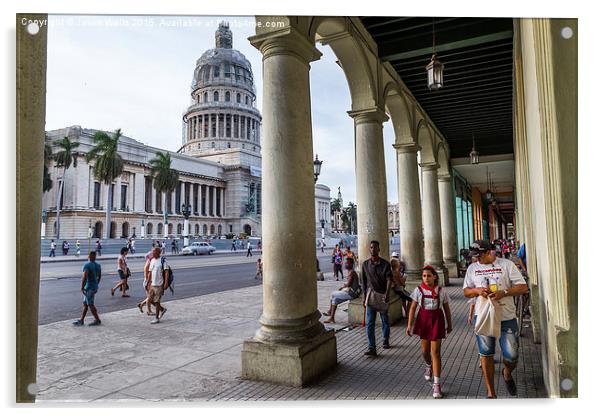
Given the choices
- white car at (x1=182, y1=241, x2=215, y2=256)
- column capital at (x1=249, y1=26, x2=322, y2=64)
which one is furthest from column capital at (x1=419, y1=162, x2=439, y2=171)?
white car at (x1=182, y1=241, x2=215, y2=256)

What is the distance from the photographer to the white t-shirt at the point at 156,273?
9.69m

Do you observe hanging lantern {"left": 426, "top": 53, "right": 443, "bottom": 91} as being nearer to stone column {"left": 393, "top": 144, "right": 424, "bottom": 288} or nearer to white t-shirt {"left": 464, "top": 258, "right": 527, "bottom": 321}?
white t-shirt {"left": 464, "top": 258, "right": 527, "bottom": 321}

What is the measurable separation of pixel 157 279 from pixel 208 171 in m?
74.4

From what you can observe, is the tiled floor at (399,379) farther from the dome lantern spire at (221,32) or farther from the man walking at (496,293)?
the dome lantern spire at (221,32)

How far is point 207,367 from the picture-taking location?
5.68 meters

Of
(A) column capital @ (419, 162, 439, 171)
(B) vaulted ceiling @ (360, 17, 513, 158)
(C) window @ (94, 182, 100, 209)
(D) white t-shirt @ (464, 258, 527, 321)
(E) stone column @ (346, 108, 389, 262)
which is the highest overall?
(C) window @ (94, 182, 100, 209)

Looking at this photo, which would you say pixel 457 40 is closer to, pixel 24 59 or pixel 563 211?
pixel 563 211

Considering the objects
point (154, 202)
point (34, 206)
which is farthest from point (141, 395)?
point (154, 202)

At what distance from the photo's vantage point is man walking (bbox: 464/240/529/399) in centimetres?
426

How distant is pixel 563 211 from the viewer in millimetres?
3852

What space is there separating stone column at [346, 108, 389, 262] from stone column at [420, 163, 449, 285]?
694cm

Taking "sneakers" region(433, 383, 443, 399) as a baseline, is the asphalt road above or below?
below

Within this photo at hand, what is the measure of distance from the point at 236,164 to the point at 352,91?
80109mm

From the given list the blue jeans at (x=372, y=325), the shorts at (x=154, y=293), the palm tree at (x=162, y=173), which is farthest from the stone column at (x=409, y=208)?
the palm tree at (x=162, y=173)
